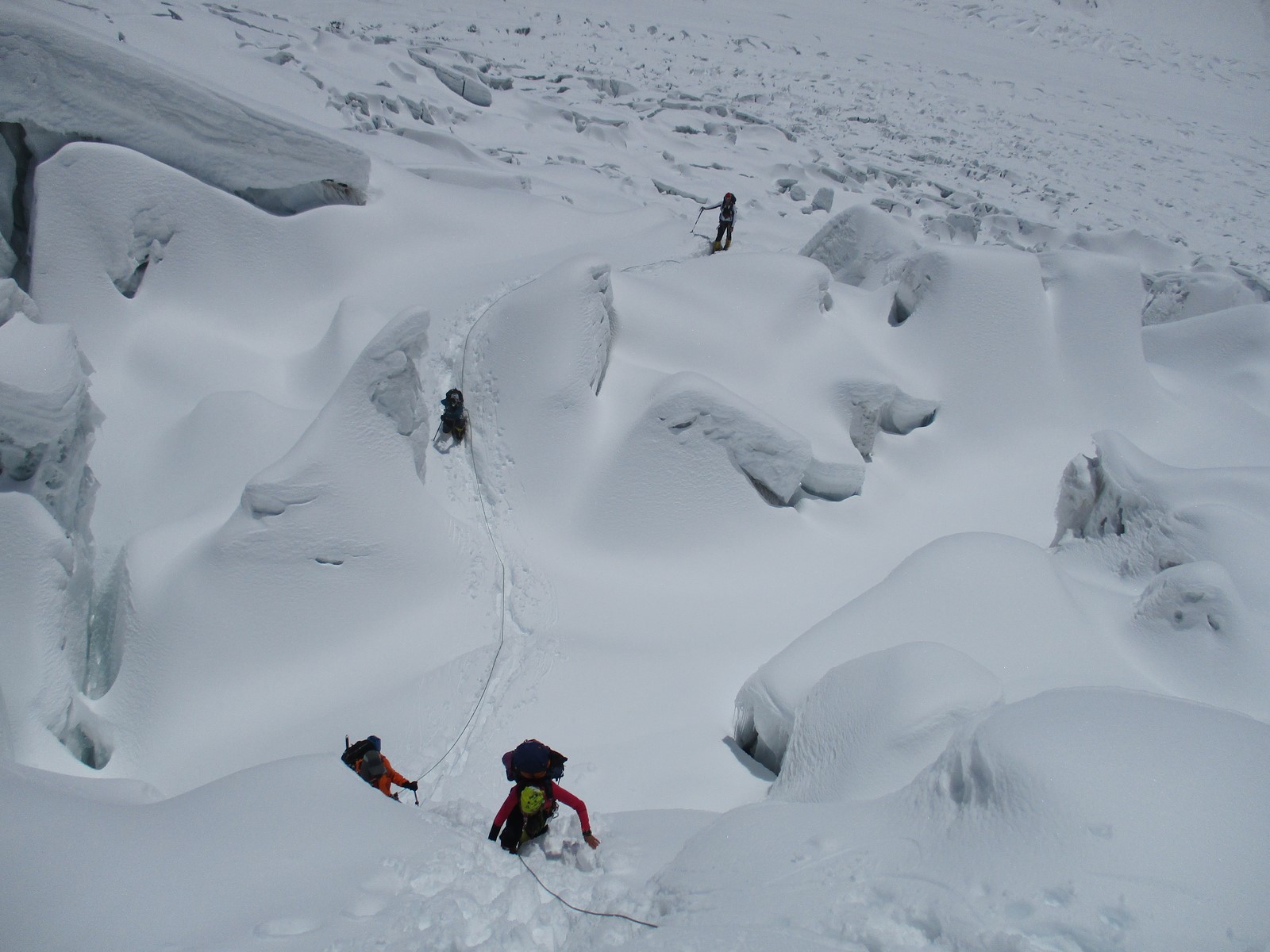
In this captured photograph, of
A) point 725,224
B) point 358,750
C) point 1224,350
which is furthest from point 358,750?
point 1224,350

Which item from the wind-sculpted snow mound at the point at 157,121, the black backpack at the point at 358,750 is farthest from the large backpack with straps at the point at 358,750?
the wind-sculpted snow mound at the point at 157,121

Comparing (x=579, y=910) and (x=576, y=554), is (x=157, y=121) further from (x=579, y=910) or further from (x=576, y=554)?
(x=579, y=910)

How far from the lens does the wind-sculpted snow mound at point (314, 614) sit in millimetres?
5895

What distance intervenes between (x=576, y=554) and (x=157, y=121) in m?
6.97

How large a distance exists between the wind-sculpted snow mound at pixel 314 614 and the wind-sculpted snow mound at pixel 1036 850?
3446 millimetres

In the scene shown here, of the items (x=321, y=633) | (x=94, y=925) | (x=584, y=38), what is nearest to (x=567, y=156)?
(x=584, y=38)

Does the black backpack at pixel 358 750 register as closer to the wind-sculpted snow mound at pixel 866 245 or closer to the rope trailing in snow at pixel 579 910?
Result: the rope trailing in snow at pixel 579 910

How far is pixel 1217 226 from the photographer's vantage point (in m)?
18.1

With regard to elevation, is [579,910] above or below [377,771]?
above

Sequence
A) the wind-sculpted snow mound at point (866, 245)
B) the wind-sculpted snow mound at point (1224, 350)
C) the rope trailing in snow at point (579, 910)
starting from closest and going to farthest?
the rope trailing in snow at point (579, 910), the wind-sculpted snow mound at point (1224, 350), the wind-sculpted snow mound at point (866, 245)

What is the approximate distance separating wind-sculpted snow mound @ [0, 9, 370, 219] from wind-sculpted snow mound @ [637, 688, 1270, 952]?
9.11 metres

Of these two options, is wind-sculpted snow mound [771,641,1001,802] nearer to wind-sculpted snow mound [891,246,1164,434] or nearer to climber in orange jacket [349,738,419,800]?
climber in orange jacket [349,738,419,800]

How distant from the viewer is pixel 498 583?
706 centimetres

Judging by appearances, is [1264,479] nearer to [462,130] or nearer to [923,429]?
[923,429]
